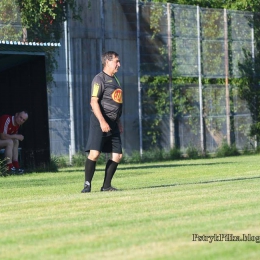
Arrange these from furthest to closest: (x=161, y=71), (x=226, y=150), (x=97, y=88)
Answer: (x=226, y=150)
(x=161, y=71)
(x=97, y=88)

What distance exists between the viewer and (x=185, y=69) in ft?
83.5

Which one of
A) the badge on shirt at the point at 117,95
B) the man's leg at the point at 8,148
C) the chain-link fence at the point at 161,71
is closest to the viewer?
the badge on shirt at the point at 117,95

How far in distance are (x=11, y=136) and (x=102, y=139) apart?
263 inches

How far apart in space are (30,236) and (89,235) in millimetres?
492

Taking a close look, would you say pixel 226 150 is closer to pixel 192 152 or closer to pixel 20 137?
pixel 192 152

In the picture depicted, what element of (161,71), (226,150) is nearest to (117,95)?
(161,71)

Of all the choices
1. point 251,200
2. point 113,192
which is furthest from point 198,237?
point 113,192

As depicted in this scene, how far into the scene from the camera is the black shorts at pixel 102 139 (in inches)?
474

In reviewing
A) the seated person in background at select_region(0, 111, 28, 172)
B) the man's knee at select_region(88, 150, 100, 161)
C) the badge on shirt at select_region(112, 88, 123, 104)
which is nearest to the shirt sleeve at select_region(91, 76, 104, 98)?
the badge on shirt at select_region(112, 88, 123, 104)

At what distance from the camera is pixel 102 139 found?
12086 mm

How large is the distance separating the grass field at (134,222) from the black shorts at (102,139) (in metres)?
0.68

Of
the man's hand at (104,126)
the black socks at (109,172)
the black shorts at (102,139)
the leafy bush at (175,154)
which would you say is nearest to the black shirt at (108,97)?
the black shorts at (102,139)

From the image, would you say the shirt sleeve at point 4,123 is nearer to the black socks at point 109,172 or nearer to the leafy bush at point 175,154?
the black socks at point 109,172

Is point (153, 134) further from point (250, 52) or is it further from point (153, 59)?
point (250, 52)
